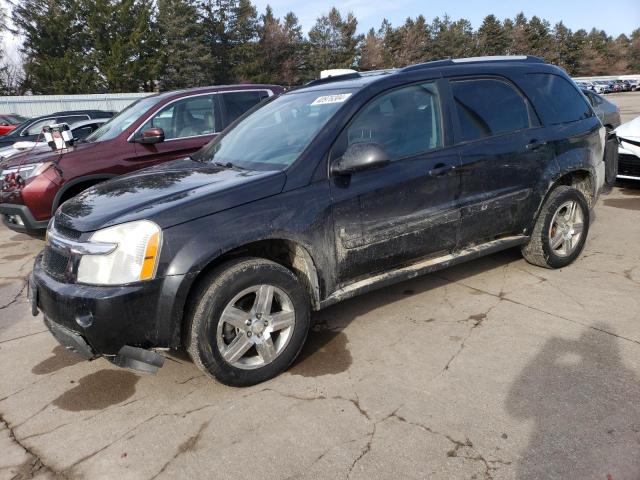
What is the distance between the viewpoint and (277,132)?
370 cm

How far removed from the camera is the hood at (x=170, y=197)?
276cm

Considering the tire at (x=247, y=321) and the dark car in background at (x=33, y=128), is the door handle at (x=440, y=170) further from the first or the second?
the dark car in background at (x=33, y=128)

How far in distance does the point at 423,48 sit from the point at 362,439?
263ft

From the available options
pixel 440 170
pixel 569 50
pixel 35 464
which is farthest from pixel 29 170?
pixel 569 50

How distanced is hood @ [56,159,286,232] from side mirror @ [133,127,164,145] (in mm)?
2580

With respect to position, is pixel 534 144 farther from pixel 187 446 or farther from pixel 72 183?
pixel 72 183

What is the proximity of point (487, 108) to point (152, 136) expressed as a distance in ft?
12.5

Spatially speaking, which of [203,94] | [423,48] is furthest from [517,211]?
[423,48]

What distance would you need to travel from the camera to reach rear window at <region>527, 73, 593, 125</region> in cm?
431

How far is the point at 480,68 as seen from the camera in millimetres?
4012

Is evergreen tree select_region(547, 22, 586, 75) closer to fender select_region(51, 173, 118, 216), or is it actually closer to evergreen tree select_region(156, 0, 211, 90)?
evergreen tree select_region(156, 0, 211, 90)

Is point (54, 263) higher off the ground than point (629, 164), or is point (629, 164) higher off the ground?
point (54, 263)

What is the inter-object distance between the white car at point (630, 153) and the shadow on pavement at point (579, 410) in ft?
16.9

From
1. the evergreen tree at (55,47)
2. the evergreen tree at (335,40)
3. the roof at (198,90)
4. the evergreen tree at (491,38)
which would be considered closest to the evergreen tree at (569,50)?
the evergreen tree at (491,38)
